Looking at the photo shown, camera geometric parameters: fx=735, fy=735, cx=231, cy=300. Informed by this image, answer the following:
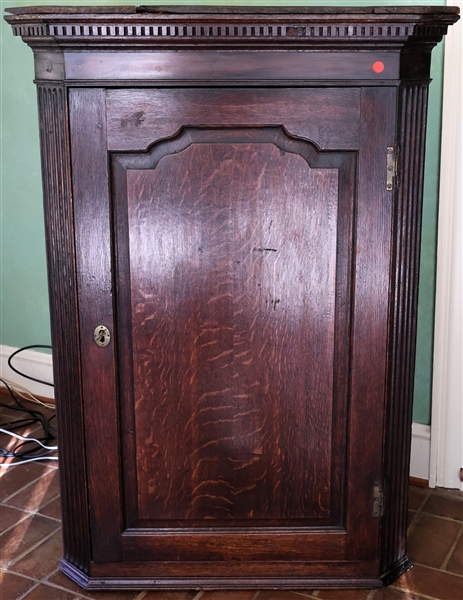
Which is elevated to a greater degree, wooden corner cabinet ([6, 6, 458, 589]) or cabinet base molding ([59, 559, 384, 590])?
wooden corner cabinet ([6, 6, 458, 589])

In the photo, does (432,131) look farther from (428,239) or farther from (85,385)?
(85,385)

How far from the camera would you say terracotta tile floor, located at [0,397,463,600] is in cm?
203

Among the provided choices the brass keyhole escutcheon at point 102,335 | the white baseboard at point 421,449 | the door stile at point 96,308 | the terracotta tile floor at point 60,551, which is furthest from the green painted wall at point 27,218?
the brass keyhole escutcheon at point 102,335

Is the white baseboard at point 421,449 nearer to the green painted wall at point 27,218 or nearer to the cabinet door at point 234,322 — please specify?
A: the green painted wall at point 27,218

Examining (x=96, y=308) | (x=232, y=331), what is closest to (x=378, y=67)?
(x=232, y=331)

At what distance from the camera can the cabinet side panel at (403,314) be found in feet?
5.75

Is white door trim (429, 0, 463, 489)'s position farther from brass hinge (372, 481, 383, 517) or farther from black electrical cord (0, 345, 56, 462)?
black electrical cord (0, 345, 56, 462)

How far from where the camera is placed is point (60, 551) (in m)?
2.26

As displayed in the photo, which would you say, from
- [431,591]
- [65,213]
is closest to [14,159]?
[65,213]

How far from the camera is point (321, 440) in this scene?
1.95 metres

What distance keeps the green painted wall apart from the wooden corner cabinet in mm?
669

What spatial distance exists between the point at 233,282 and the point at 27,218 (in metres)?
1.59

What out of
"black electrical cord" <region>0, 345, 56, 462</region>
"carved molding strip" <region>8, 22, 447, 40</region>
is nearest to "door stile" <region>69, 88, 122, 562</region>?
"carved molding strip" <region>8, 22, 447, 40</region>

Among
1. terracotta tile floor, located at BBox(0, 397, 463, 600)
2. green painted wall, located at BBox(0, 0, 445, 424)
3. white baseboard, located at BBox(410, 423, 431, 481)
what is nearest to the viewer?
terracotta tile floor, located at BBox(0, 397, 463, 600)
